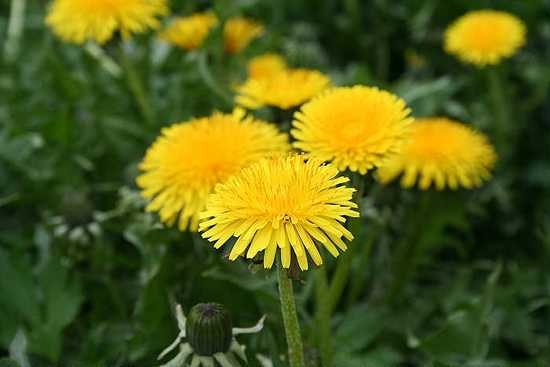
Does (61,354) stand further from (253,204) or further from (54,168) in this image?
(253,204)

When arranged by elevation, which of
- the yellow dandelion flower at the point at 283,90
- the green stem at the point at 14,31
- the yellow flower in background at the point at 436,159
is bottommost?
the yellow flower in background at the point at 436,159

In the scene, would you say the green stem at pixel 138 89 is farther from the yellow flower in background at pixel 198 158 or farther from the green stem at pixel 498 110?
the green stem at pixel 498 110

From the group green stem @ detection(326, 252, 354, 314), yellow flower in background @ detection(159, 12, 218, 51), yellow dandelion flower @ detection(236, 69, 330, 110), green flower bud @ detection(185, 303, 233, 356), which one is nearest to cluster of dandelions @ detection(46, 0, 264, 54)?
yellow flower in background @ detection(159, 12, 218, 51)

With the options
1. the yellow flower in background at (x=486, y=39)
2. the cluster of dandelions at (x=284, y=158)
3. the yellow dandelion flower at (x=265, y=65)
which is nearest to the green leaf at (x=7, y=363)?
the cluster of dandelions at (x=284, y=158)

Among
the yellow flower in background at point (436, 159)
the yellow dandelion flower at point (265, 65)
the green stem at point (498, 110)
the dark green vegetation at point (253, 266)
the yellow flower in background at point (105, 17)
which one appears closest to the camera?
the dark green vegetation at point (253, 266)

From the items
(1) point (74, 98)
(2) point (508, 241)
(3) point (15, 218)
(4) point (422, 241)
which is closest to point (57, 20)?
(1) point (74, 98)

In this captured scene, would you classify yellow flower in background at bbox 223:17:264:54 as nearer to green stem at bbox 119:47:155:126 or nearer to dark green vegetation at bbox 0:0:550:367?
dark green vegetation at bbox 0:0:550:367

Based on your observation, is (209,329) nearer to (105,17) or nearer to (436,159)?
(436,159)

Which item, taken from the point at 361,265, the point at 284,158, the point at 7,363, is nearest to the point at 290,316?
the point at 284,158
